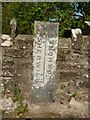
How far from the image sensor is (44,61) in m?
5.04

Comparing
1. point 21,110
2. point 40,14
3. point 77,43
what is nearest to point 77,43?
point 77,43

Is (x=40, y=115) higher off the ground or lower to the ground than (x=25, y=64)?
lower

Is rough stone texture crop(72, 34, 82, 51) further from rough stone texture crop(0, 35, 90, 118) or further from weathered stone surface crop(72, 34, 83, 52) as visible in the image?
rough stone texture crop(0, 35, 90, 118)

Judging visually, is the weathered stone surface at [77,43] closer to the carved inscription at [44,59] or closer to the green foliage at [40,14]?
the carved inscription at [44,59]

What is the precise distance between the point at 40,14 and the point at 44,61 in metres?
7.87

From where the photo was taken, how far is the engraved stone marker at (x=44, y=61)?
492 cm

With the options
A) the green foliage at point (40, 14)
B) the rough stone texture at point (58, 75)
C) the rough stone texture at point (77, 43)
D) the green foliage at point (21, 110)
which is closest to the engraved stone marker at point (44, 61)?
the rough stone texture at point (58, 75)

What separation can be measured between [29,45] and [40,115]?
175cm

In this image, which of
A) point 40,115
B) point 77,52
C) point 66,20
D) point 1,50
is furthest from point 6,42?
point 66,20

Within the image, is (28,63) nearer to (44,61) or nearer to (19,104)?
(44,61)

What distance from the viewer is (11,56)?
602 centimetres

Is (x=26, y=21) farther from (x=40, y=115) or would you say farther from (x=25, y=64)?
(x=40, y=115)

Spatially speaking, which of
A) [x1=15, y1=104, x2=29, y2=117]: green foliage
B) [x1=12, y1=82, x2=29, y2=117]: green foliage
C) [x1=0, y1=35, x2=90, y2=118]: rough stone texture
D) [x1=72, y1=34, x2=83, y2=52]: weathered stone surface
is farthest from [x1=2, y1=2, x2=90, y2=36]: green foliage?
[x1=15, y1=104, x2=29, y2=117]: green foliage

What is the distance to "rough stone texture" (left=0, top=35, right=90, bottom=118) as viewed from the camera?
16.1ft
